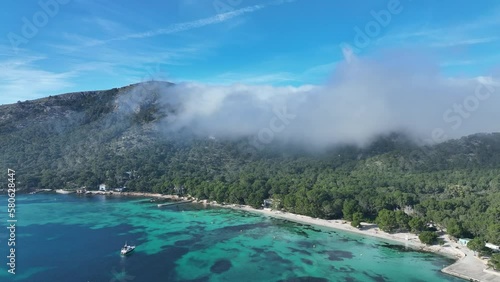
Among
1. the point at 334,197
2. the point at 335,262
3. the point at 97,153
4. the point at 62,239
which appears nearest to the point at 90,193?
the point at 97,153

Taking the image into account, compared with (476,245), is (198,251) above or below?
below

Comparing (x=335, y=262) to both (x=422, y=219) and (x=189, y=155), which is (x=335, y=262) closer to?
(x=422, y=219)

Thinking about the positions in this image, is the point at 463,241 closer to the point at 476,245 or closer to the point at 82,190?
the point at 476,245

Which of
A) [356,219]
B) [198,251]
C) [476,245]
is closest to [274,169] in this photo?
[356,219]

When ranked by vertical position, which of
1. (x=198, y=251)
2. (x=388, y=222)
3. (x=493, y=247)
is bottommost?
(x=198, y=251)

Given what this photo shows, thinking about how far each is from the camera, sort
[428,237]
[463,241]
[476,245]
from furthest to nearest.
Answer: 1. [428,237]
2. [463,241]
3. [476,245]

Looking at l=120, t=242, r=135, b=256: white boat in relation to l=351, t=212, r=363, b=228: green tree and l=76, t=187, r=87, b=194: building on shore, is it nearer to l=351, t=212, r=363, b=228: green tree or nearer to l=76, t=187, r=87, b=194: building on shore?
l=351, t=212, r=363, b=228: green tree

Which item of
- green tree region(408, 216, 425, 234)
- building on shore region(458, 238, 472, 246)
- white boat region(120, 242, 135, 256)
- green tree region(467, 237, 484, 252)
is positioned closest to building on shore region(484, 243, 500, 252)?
green tree region(467, 237, 484, 252)

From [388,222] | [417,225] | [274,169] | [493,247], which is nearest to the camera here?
[493,247]
